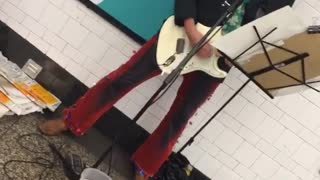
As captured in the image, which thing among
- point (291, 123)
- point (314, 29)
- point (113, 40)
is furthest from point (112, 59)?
point (314, 29)

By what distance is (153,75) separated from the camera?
8.87 feet

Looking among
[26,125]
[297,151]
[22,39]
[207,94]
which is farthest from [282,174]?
[22,39]

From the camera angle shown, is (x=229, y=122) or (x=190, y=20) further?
(x=229, y=122)

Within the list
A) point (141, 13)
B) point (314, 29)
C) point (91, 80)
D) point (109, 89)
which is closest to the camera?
point (314, 29)

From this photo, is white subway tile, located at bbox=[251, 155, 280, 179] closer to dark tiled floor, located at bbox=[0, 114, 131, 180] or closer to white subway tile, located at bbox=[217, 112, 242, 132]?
white subway tile, located at bbox=[217, 112, 242, 132]

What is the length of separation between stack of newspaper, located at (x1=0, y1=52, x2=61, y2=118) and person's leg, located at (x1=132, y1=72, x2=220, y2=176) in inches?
24.8

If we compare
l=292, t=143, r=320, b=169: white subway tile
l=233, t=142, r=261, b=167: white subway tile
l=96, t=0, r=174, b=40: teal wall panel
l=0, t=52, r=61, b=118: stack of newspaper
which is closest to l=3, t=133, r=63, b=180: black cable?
l=0, t=52, r=61, b=118: stack of newspaper

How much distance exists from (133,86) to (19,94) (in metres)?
0.66

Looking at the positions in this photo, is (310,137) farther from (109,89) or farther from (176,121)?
(109,89)

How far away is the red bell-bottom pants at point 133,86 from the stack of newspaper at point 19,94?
27 cm

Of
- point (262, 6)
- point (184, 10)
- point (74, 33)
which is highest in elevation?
point (262, 6)

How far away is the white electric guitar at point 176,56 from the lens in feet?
8.26

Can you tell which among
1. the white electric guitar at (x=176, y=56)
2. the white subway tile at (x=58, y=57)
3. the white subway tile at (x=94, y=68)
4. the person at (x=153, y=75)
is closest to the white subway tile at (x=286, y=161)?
the person at (x=153, y=75)

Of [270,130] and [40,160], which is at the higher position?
[270,130]
